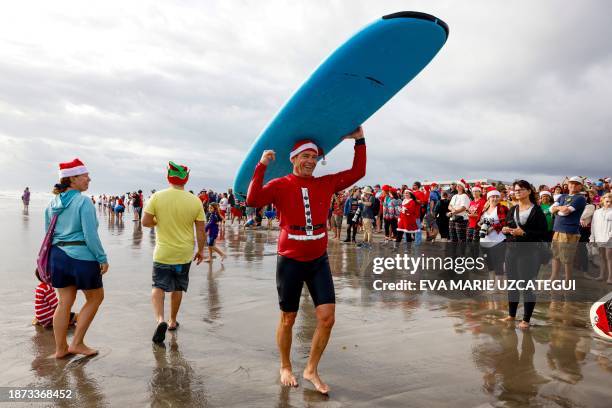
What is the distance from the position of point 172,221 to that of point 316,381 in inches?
88.2

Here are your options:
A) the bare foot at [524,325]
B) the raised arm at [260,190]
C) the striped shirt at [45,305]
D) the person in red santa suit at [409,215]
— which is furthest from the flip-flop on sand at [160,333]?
the person in red santa suit at [409,215]

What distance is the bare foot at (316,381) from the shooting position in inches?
123

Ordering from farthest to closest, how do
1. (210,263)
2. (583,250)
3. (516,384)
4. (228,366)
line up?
(210,263)
(583,250)
(228,366)
(516,384)

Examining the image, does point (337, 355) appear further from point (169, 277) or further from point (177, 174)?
point (177, 174)

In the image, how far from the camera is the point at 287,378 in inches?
129

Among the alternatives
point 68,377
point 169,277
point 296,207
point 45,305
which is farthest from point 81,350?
point 296,207

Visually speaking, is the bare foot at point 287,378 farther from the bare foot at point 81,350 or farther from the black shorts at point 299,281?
the bare foot at point 81,350

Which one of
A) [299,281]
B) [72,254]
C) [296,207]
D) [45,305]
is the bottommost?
[45,305]

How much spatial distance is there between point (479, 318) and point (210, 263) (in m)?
5.93

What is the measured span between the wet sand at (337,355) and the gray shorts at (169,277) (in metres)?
0.51

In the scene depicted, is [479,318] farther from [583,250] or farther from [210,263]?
[210,263]

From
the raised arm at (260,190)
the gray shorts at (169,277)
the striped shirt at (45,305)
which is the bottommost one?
the striped shirt at (45,305)

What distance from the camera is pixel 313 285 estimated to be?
11.0 feet

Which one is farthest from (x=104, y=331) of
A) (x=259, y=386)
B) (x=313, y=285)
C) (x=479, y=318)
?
(x=479, y=318)
